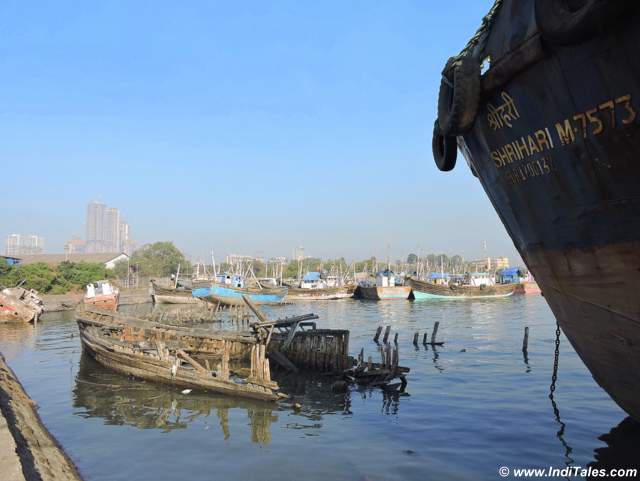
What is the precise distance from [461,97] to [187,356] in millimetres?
12753

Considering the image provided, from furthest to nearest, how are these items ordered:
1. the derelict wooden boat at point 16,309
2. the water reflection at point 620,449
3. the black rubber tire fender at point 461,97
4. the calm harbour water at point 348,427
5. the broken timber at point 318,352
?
the derelict wooden boat at point 16,309 < the broken timber at point 318,352 < the calm harbour water at point 348,427 < the water reflection at point 620,449 < the black rubber tire fender at point 461,97

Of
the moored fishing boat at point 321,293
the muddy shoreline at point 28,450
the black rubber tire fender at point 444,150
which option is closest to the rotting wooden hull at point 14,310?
the muddy shoreline at point 28,450

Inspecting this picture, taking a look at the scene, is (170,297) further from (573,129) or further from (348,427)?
(573,129)

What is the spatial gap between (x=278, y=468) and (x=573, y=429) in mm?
7208

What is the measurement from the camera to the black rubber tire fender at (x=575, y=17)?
4887mm

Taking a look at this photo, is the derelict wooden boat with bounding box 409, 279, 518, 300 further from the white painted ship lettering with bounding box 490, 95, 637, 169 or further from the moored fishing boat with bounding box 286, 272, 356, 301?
the white painted ship lettering with bounding box 490, 95, 637, 169

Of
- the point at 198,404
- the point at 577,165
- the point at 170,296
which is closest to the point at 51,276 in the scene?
the point at 170,296

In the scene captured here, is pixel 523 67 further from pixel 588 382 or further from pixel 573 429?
pixel 588 382

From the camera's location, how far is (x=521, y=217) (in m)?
7.86

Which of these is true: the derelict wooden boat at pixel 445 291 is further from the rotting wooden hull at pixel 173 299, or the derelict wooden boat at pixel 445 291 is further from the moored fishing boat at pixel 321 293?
the rotting wooden hull at pixel 173 299

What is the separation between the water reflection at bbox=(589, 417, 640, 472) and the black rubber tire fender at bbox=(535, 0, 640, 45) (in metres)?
8.45

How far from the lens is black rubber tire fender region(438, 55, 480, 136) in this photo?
23.2 feet

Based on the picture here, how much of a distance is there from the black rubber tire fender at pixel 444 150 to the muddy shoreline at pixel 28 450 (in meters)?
8.40

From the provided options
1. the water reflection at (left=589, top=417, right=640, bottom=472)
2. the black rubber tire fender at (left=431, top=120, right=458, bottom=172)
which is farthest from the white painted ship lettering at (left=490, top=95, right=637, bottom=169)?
the water reflection at (left=589, top=417, right=640, bottom=472)
